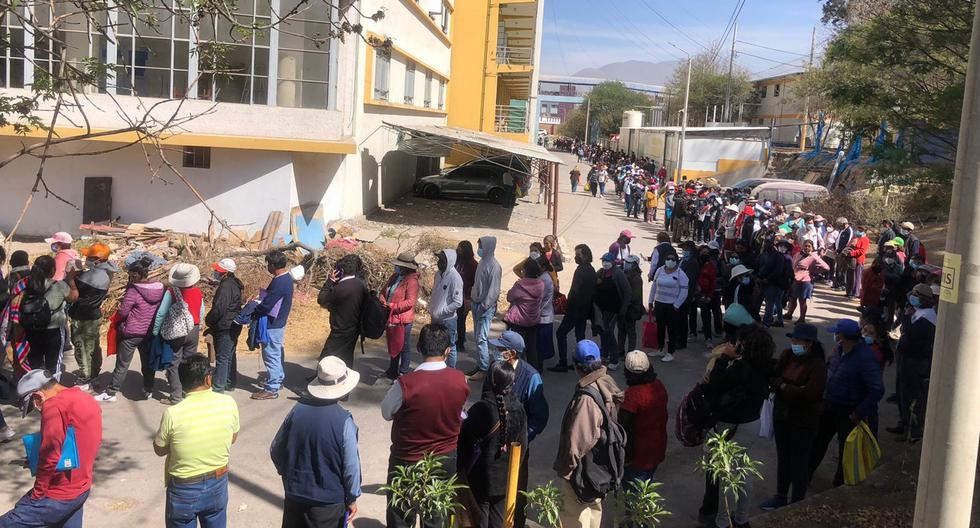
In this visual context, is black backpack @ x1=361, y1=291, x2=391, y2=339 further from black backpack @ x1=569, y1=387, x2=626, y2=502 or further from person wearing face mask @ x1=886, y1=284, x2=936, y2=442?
person wearing face mask @ x1=886, y1=284, x2=936, y2=442

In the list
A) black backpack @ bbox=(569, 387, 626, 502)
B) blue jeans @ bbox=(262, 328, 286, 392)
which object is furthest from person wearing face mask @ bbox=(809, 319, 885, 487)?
blue jeans @ bbox=(262, 328, 286, 392)

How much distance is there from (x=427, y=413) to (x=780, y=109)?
65.0 meters

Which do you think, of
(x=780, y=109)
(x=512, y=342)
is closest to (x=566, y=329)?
(x=512, y=342)

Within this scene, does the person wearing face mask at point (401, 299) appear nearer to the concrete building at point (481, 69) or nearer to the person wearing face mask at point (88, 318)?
the person wearing face mask at point (88, 318)

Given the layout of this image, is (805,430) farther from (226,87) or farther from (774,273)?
(226,87)

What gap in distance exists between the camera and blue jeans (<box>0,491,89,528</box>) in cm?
447

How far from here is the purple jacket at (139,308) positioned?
303 inches

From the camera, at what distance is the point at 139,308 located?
7707 mm

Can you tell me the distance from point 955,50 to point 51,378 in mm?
11839

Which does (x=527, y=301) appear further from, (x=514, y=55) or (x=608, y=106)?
(x=608, y=106)

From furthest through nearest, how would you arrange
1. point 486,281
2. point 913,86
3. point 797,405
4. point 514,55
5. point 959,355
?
point 514,55 → point 913,86 → point 486,281 → point 797,405 → point 959,355

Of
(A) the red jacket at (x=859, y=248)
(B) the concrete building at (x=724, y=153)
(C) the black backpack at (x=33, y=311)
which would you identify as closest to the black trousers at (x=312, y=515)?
(C) the black backpack at (x=33, y=311)

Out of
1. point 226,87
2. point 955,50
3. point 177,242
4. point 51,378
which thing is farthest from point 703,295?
point 226,87

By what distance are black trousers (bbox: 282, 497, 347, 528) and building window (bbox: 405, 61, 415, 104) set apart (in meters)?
22.7
